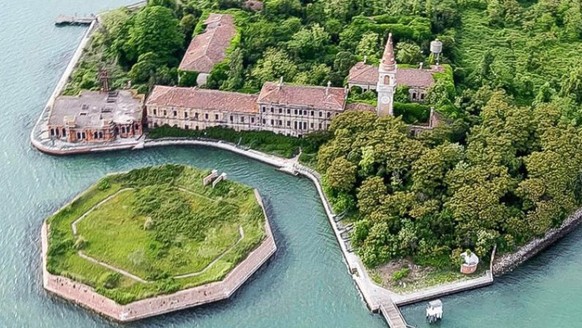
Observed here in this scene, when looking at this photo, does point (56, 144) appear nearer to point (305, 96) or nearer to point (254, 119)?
point (254, 119)

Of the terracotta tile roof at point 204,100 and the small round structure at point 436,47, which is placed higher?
the small round structure at point 436,47

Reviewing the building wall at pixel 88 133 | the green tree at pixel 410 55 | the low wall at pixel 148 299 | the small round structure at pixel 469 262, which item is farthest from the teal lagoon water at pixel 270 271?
the green tree at pixel 410 55

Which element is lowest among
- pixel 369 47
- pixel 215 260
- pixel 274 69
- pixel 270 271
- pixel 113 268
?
pixel 270 271

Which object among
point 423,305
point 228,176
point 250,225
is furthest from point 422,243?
point 228,176

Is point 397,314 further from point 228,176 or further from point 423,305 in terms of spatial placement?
point 228,176

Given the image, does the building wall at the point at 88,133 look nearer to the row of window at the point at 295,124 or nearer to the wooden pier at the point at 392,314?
the row of window at the point at 295,124

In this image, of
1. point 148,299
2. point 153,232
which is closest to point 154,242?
point 153,232

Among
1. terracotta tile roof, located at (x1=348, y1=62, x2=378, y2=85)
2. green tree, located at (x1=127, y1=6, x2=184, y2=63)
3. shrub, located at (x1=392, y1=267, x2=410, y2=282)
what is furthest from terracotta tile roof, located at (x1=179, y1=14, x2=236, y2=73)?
shrub, located at (x1=392, y1=267, x2=410, y2=282)

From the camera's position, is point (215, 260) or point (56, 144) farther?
point (56, 144)
